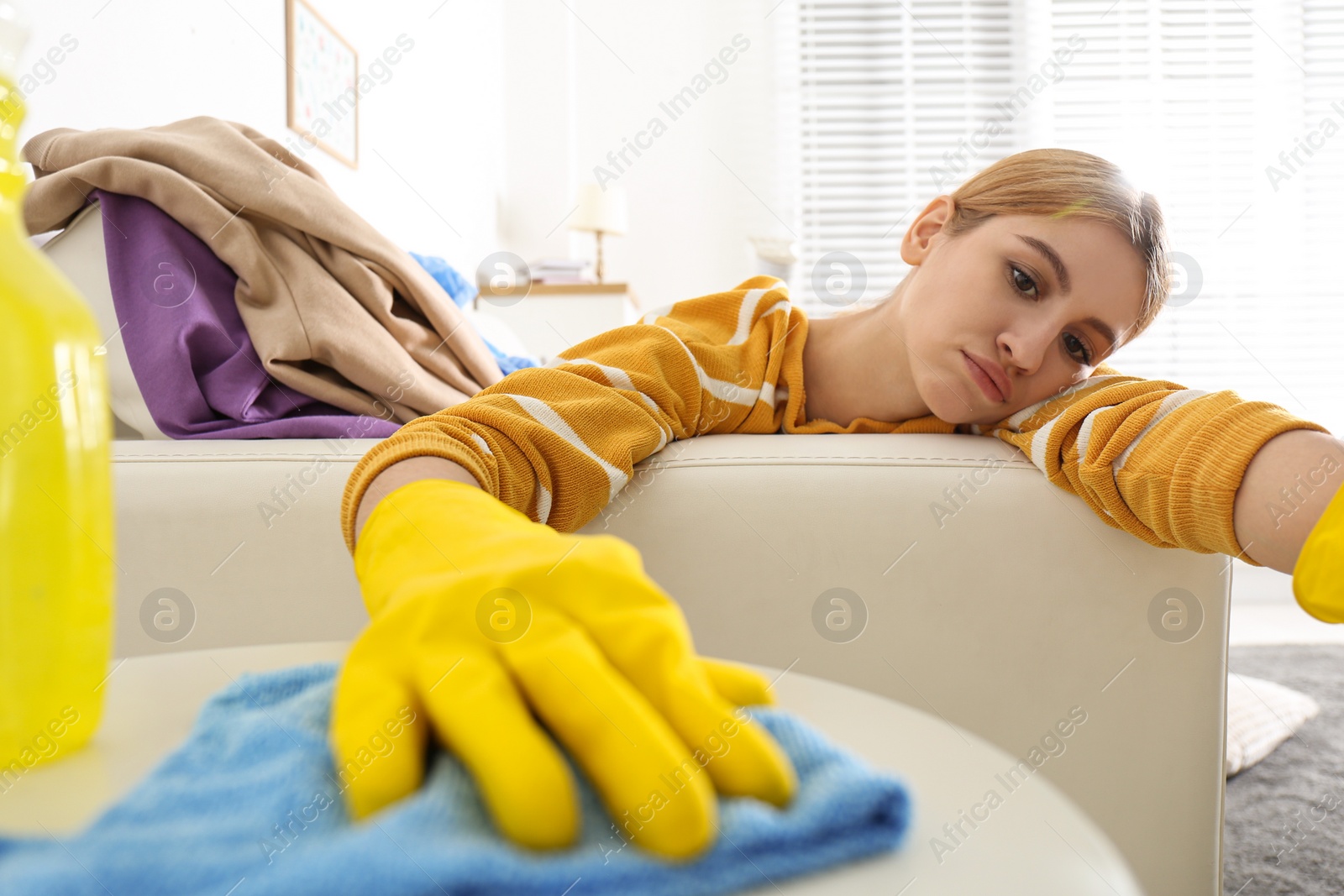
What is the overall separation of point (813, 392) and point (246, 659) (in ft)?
2.07

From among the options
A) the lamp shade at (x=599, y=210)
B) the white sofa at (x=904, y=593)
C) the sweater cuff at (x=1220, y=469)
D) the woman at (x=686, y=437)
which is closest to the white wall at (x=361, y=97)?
the lamp shade at (x=599, y=210)

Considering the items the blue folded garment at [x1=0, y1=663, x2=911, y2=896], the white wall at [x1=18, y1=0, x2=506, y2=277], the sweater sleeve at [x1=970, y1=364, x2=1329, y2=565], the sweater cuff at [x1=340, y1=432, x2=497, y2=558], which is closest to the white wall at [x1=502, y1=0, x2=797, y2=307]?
the white wall at [x1=18, y1=0, x2=506, y2=277]

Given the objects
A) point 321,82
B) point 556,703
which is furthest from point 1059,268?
point 321,82

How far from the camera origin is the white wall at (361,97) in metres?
1.28

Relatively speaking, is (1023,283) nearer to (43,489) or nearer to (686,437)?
(686,437)

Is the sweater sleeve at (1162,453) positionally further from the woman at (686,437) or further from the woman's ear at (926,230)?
the woman's ear at (926,230)

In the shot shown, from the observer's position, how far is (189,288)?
2.72 ft

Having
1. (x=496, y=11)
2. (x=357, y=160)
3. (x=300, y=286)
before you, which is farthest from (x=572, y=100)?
(x=300, y=286)

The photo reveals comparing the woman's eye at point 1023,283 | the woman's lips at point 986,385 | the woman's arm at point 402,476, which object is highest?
the woman's eye at point 1023,283

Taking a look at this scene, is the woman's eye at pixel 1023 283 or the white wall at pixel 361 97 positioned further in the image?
the white wall at pixel 361 97

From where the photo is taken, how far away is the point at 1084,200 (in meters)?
0.79

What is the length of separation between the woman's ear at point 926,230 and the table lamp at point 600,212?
213 cm

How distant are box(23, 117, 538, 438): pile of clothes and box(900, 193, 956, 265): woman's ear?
52 cm

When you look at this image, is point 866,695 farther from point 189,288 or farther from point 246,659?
point 189,288
